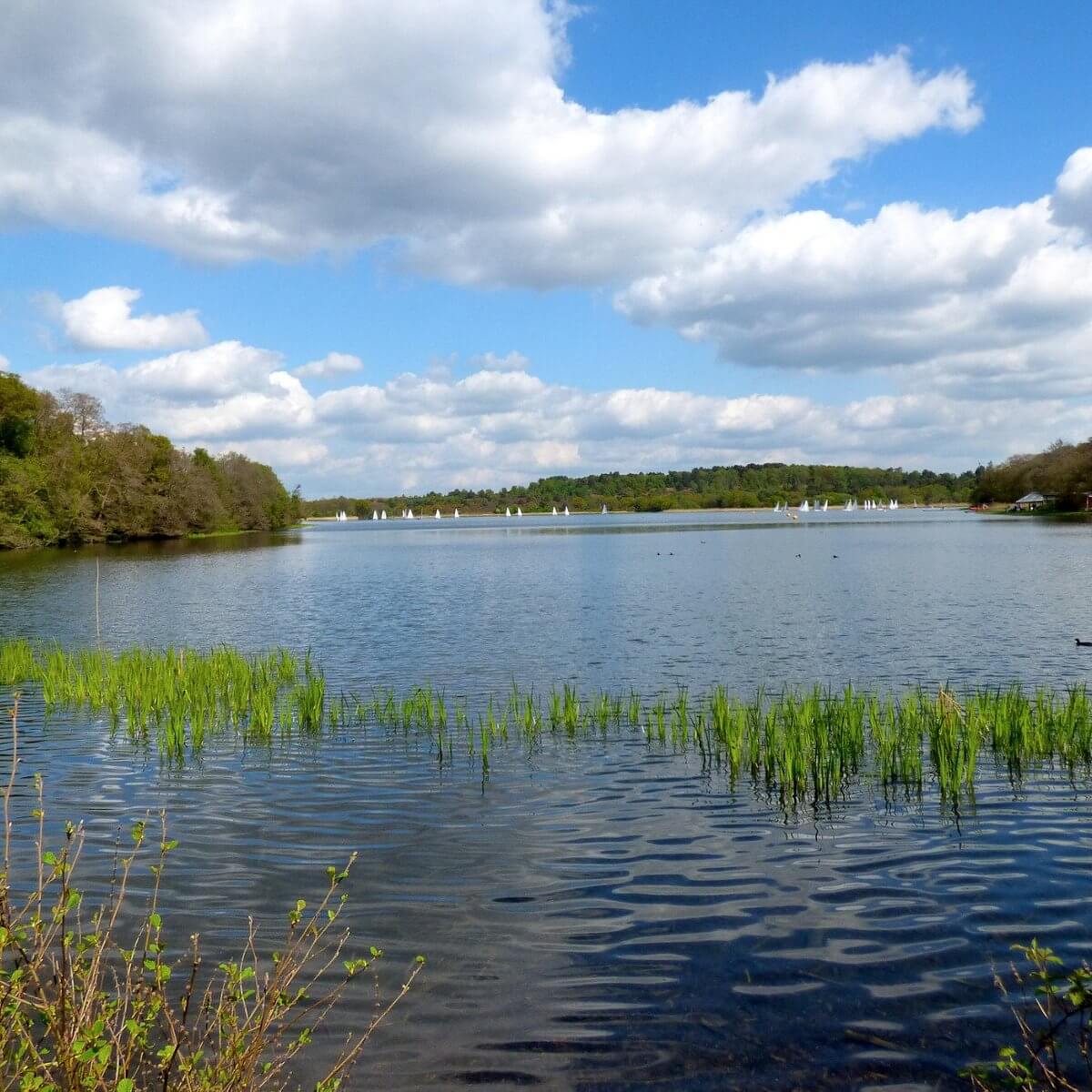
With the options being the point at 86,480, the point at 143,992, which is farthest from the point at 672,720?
the point at 86,480

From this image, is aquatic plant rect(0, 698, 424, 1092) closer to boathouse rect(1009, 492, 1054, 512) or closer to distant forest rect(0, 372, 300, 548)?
distant forest rect(0, 372, 300, 548)

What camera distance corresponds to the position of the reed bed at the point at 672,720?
1188 cm

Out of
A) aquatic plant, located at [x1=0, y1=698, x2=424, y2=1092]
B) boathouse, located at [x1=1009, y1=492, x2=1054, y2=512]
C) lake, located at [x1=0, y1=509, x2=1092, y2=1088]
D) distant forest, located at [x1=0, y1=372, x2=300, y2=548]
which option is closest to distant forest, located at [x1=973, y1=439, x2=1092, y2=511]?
boathouse, located at [x1=1009, y1=492, x2=1054, y2=512]

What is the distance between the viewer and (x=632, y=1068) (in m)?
5.88

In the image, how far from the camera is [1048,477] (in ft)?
457

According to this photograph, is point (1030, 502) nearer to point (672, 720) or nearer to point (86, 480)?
point (86, 480)

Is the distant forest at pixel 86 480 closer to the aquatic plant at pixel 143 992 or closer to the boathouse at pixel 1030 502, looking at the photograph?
the aquatic plant at pixel 143 992

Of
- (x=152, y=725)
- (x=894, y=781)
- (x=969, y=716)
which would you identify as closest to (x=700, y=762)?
(x=894, y=781)

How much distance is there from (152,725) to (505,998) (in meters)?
11.2

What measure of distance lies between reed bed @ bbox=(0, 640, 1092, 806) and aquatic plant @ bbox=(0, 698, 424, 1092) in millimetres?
4833

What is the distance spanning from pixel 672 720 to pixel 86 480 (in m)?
82.6

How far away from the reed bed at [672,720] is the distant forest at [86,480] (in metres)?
64.0

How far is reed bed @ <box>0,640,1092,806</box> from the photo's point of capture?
1188 centimetres

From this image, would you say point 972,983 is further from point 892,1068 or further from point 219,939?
point 219,939
